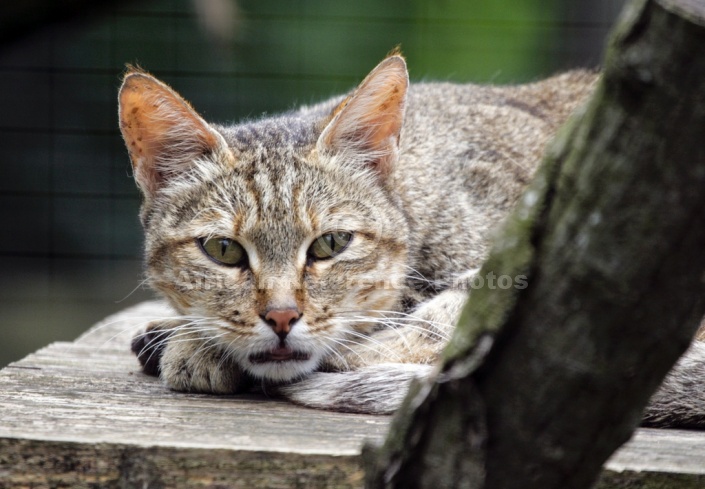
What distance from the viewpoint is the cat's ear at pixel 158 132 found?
2.73m

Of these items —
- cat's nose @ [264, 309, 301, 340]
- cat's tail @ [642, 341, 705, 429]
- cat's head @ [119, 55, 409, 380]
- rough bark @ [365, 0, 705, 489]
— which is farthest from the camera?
cat's head @ [119, 55, 409, 380]

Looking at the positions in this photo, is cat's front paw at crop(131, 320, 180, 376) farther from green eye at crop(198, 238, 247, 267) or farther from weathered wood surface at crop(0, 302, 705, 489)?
weathered wood surface at crop(0, 302, 705, 489)

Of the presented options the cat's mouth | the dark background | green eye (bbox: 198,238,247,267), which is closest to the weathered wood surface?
the cat's mouth

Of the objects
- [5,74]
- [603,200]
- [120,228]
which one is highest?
[603,200]

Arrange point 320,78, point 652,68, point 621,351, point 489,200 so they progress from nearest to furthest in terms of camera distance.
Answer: point 652,68, point 621,351, point 489,200, point 320,78

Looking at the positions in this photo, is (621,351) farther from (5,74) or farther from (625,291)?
(5,74)

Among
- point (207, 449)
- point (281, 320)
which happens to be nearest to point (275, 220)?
point (281, 320)

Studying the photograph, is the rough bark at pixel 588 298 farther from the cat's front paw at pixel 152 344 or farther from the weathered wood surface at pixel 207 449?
the cat's front paw at pixel 152 344

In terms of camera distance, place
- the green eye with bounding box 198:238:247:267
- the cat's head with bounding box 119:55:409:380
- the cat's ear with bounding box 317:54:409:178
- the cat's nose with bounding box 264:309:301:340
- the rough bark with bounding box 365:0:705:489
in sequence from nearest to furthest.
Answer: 1. the rough bark with bounding box 365:0:705:489
2. the cat's nose with bounding box 264:309:301:340
3. the cat's head with bounding box 119:55:409:380
4. the green eye with bounding box 198:238:247:267
5. the cat's ear with bounding box 317:54:409:178

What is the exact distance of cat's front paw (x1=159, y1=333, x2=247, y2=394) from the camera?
102 inches

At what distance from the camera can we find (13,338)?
20.3 feet

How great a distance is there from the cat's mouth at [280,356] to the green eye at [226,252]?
0.30 metres

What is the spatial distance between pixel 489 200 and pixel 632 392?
2.18 meters

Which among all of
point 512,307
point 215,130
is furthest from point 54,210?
point 512,307
